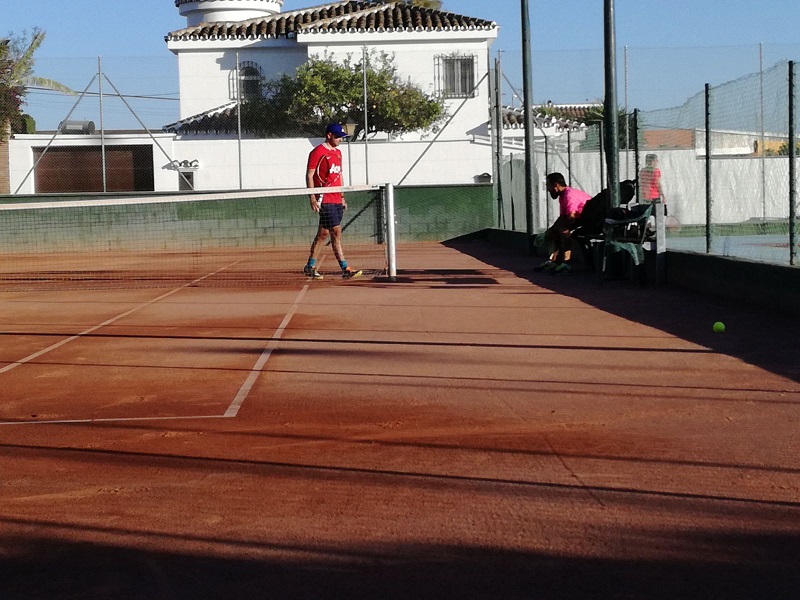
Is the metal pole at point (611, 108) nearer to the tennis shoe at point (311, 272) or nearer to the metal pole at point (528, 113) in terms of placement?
the tennis shoe at point (311, 272)

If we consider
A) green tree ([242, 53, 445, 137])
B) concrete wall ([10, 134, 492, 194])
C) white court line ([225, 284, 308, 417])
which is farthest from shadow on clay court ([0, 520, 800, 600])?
green tree ([242, 53, 445, 137])

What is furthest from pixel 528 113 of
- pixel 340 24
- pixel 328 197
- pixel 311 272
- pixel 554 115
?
pixel 554 115

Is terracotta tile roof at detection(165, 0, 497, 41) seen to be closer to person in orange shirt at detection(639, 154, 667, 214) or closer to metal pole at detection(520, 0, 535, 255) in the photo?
metal pole at detection(520, 0, 535, 255)

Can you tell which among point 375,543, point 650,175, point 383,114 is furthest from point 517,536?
point 383,114

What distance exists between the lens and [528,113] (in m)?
20.2

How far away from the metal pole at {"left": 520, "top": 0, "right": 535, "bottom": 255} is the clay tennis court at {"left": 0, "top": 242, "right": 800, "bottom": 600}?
987 cm

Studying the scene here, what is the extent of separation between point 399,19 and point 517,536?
3420cm

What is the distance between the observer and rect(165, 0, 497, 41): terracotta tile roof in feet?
117

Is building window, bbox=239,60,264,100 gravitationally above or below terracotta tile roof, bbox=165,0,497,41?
below

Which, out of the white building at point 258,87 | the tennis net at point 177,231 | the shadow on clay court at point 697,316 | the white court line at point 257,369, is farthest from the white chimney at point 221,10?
the white court line at point 257,369

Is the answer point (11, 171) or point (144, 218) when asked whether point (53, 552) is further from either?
point (11, 171)

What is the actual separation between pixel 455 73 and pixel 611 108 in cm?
2215

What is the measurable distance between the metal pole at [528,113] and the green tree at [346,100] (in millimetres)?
10814

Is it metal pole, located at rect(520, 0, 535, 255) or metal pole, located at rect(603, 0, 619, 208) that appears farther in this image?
metal pole, located at rect(520, 0, 535, 255)
